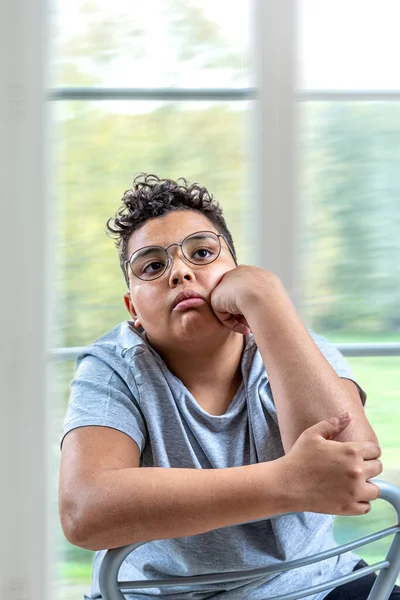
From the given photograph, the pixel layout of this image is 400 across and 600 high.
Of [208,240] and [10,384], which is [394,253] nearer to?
[208,240]

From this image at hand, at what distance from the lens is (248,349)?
147cm

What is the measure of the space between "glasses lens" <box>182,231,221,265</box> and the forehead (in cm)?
1

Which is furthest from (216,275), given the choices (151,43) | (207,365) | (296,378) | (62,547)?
(62,547)

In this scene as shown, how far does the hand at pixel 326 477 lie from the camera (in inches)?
43.5

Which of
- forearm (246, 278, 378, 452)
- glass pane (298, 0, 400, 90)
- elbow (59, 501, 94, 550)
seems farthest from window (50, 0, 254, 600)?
elbow (59, 501, 94, 550)

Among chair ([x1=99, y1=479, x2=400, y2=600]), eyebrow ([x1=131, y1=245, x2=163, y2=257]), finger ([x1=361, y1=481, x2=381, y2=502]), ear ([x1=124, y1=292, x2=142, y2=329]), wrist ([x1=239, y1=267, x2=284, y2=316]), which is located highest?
eyebrow ([x1=131, y1=245, x2=163, y2=257])

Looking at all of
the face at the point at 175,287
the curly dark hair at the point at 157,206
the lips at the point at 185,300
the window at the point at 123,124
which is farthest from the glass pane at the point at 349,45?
the lips at the point at 185,300

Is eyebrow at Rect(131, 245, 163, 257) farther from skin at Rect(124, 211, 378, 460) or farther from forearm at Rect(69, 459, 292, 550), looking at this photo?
forearm at Rect(69, 459, 292, 550)

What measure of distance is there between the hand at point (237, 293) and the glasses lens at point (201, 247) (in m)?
0.05

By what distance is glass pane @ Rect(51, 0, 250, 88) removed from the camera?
1.91 meters

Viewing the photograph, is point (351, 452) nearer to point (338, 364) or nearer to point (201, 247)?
point (338, 364)

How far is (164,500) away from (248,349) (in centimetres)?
45

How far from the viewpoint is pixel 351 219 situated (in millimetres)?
2012

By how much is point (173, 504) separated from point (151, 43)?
1.30m
